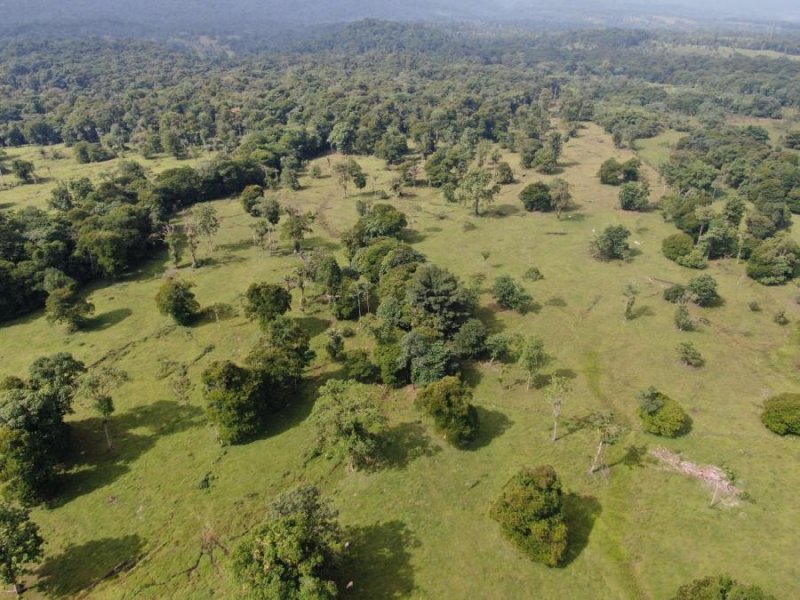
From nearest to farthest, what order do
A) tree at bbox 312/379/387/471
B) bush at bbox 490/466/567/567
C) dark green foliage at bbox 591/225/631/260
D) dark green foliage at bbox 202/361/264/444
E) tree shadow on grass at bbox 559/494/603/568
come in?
bush at bbox 490/466/567/567, tree shadow on grass at bbox 559/494/603/568, tree at bbox 312/379/387/471, dark green foliage at bbox 202/361/264/444, dark green foliage at bbox 591/225/631/260

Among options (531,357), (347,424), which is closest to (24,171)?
(347,424)

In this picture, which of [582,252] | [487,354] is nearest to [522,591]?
[487,354]

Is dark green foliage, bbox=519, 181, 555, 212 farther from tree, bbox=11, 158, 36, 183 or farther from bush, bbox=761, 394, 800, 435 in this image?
tree, bbox=11, 158, 36, 183

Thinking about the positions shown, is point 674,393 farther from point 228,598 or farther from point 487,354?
point 228,598

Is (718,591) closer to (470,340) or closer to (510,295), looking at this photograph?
(470,340)

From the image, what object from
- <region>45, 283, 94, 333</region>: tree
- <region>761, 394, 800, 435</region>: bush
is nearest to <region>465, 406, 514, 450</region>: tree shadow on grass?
<region>761, 394, 800, 435</region>: bush

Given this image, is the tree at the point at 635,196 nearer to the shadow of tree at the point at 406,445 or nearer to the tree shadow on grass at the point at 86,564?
the shadow of tree at the point at 406,445

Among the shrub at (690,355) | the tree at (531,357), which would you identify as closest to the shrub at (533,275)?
the shrub at (690,355)
